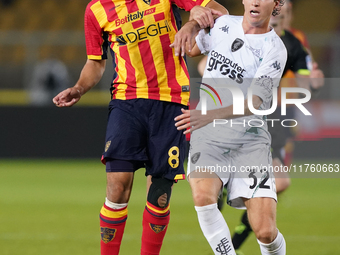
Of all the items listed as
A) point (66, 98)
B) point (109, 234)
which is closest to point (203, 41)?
point (66, 98)

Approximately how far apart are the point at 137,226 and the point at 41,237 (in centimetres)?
101

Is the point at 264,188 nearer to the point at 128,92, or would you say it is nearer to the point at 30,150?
the point at 128,92

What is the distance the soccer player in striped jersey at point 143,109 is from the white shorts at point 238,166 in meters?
0.36

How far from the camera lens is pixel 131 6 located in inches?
148

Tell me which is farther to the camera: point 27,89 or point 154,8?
point 27,89

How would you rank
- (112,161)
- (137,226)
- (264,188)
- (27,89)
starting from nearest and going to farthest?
(264,188)
(112,161)
(137,226)
(27,89)

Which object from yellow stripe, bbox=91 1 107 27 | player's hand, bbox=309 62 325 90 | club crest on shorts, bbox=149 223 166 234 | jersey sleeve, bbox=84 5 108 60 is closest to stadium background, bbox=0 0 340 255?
club crest on shorts, bbox=149 223 166 234

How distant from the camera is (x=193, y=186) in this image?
3.30 metres

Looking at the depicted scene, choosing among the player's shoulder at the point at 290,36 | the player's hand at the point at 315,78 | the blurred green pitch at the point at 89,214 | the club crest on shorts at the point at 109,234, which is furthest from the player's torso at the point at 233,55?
the blurred green pitch at the point at 89,214

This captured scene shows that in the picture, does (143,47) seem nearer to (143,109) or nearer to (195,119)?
(143,109)

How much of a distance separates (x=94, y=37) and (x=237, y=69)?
1085 mm

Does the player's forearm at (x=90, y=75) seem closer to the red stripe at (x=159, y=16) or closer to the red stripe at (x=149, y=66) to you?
the red stripe at (x=149, y=66)

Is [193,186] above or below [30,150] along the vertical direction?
above

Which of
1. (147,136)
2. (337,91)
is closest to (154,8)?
(147,136)
